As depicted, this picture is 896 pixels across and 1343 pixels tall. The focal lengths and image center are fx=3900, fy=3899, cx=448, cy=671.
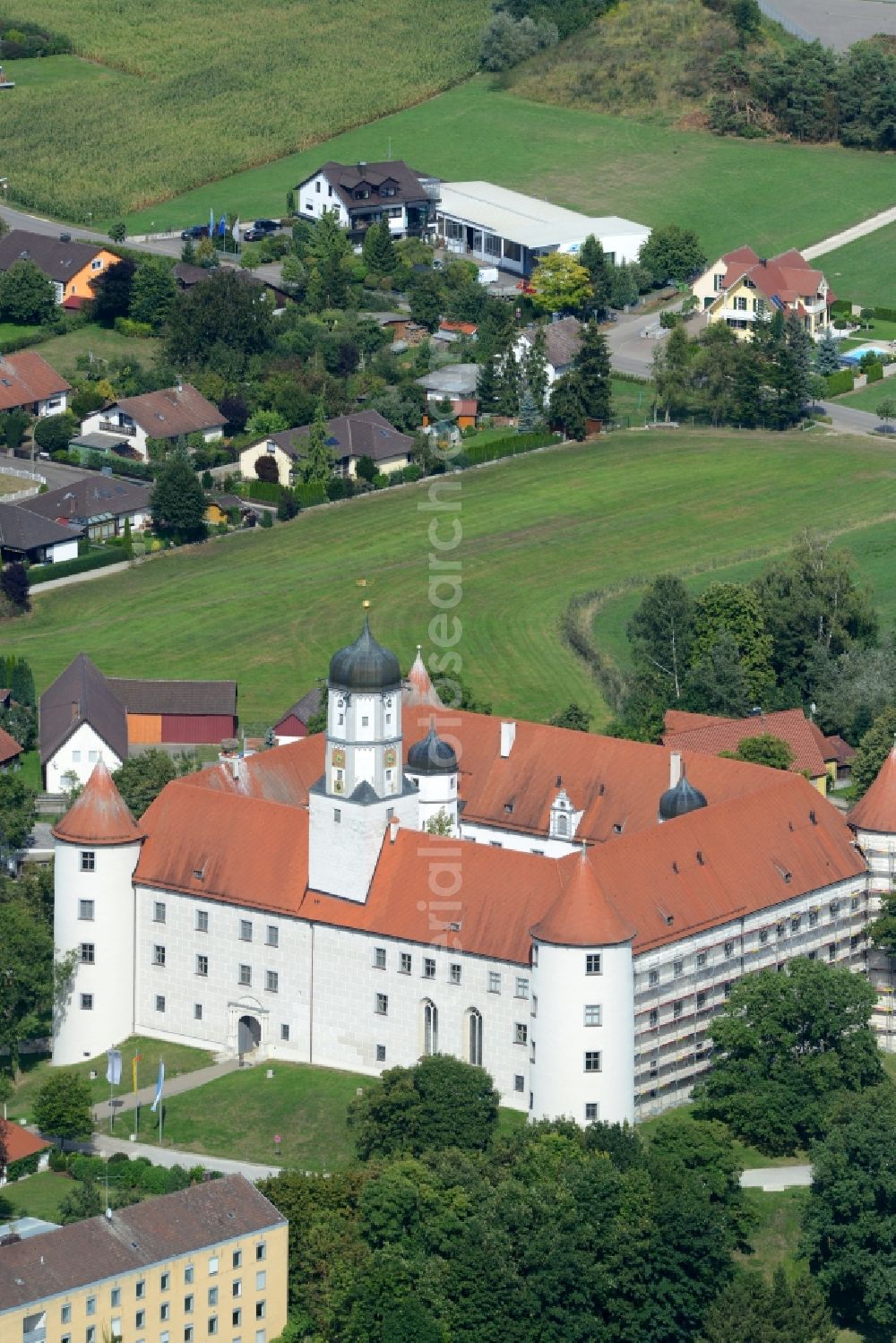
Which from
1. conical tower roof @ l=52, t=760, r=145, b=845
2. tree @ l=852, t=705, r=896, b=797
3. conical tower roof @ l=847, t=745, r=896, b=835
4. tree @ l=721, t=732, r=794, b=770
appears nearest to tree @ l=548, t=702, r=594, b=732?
tree @ l=721, t=732, r=794, b=770

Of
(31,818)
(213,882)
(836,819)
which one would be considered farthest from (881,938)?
(31,818)

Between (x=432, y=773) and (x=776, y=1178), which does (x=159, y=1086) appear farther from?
(x=776, y=1178)

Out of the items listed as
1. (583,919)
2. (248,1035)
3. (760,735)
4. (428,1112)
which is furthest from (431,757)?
(760,735)

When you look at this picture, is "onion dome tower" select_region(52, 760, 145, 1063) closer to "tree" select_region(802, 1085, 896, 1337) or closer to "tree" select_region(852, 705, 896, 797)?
"tree" select_region(802, 1085, 896, 1337)

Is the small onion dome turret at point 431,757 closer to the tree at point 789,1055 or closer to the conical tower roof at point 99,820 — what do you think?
the conical tower roof at point 99,820

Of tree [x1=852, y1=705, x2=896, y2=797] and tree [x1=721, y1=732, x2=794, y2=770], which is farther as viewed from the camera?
tree [x1=852, y1=705, x2=896, y2=797]

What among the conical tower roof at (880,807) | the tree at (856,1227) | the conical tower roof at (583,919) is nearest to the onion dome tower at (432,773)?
the conical tower roof at (583,919)
